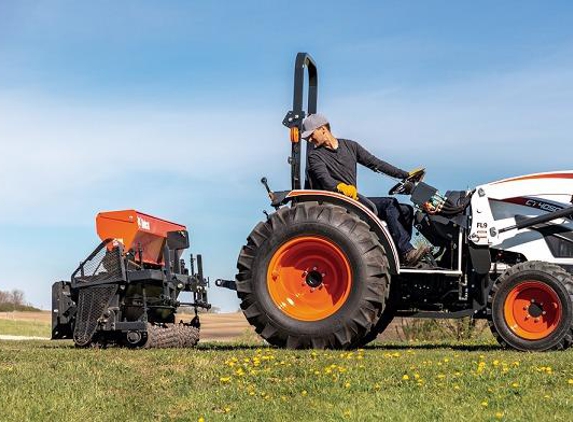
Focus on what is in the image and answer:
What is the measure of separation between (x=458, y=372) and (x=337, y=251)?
2.37 metres

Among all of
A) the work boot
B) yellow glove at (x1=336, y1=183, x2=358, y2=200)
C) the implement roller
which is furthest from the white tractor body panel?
the implement roller

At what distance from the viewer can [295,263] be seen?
399 inches

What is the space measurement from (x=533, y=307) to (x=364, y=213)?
2.13 m

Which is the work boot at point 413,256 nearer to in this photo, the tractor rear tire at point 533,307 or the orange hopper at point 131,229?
the tractor rear tire at point 533,307

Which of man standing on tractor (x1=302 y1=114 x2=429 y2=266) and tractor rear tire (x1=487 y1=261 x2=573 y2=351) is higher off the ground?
man standing on tractor (x1=302 y1=114 x2=429 y2=266)

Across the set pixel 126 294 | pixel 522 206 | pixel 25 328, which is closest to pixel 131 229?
pixel 126 294

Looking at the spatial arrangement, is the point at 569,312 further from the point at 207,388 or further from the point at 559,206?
the point at 207,388

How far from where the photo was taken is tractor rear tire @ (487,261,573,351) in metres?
9.68

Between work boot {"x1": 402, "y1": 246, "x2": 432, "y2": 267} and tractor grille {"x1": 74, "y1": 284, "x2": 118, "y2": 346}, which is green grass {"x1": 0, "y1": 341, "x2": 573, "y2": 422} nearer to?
work boot {"x1": 402, "y1": 246, "x2": 432, "y2": 267}

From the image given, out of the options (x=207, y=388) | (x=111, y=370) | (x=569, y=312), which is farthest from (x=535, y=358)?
(x=111, y=370)

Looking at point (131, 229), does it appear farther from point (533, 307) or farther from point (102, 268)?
point (533, 307)

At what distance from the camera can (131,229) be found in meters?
14.4

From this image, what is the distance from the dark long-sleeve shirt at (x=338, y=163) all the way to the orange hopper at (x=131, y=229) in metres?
4.66

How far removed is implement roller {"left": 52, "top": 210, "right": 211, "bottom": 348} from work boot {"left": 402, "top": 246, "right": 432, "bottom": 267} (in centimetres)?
456
